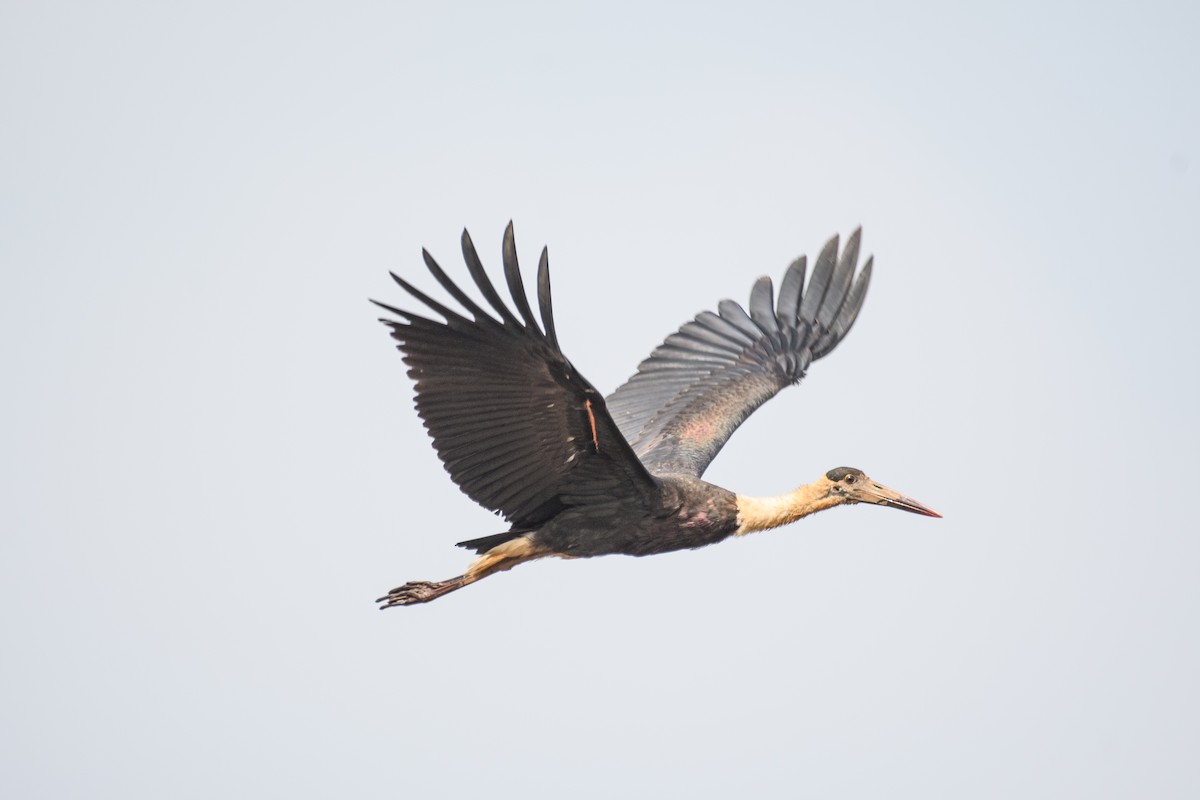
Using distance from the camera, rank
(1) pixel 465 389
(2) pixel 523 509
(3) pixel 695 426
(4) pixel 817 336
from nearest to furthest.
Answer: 1. (1) pixel 465 389
2. (2) pixel 523 509
3. (3) pixel 695 426
4. (4) pixel 817 336

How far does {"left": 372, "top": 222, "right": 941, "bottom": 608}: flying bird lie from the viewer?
1126 cm

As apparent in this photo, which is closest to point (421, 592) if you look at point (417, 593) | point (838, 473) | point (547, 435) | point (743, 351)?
point (417, 593)

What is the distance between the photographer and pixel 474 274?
1084 cm

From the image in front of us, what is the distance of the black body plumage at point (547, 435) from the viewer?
11.2 m

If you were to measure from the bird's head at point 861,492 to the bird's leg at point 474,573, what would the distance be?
9.26 feet

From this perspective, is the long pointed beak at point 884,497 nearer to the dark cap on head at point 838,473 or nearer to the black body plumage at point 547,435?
the dark cap on head at point 838,473

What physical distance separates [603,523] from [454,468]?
51.0 inches

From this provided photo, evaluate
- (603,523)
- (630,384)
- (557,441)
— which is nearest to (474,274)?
(557,441)

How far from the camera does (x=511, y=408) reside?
11.7 m

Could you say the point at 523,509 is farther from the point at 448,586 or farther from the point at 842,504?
the point at 842,504

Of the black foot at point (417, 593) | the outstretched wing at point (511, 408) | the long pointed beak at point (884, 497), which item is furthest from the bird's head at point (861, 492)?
the black foot at point (417, 593)

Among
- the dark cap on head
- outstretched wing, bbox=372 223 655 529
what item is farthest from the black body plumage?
the dark cap on head

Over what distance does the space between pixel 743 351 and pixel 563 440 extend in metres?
5.06

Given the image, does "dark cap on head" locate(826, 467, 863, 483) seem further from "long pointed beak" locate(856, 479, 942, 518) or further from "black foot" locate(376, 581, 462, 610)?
"black foot" locate(376, 581, 462, 610)
